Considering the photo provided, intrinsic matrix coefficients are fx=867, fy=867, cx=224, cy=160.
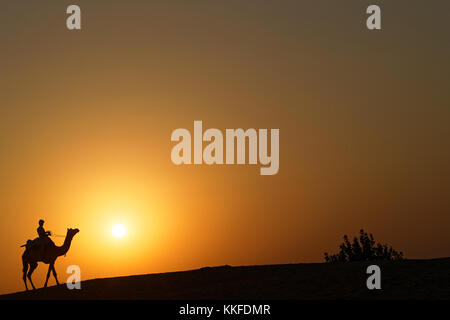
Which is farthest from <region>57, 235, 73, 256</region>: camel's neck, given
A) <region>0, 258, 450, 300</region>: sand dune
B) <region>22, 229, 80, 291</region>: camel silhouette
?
<region>0, 258, 450, 300</region>: sand dune

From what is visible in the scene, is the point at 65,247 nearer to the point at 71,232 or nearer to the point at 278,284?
the point at 71,232

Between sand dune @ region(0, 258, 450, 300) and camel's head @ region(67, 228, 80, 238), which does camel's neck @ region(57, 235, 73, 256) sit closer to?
camel's head @ region(67, 228, 80, 238)

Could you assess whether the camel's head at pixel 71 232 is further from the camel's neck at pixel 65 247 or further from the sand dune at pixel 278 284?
the sand dune at pixel 278 284

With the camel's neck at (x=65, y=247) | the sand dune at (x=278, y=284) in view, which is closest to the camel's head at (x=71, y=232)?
the camel's neck at (x=65, y=247)

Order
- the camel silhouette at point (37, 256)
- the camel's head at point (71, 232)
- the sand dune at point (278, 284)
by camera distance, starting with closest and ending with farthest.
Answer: the sand dune at point (278, 284) < the camel silhouette at point (37, 256) < the camel's head at point (71, 232)

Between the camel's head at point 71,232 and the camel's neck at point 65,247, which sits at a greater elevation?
the camel's head at point 71,232

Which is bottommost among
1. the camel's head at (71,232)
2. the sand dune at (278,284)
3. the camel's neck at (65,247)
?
the sand dune at (278,284)

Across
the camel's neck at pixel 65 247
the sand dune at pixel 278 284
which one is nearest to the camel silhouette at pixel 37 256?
the camel's neck at pixel 65 247

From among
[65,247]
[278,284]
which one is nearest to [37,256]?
[65,247]

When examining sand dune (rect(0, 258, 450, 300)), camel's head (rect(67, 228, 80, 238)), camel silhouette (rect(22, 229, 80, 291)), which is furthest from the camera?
camel's head (rect(67, 228, 80, 238))

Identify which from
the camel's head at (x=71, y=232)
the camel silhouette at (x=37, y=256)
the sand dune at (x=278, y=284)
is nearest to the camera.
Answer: the sand dune at (x=278, y=284)

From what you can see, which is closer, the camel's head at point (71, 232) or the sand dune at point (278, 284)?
the sand dune at point (278, 284)

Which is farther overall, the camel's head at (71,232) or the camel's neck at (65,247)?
the camel's head at (71,232)
